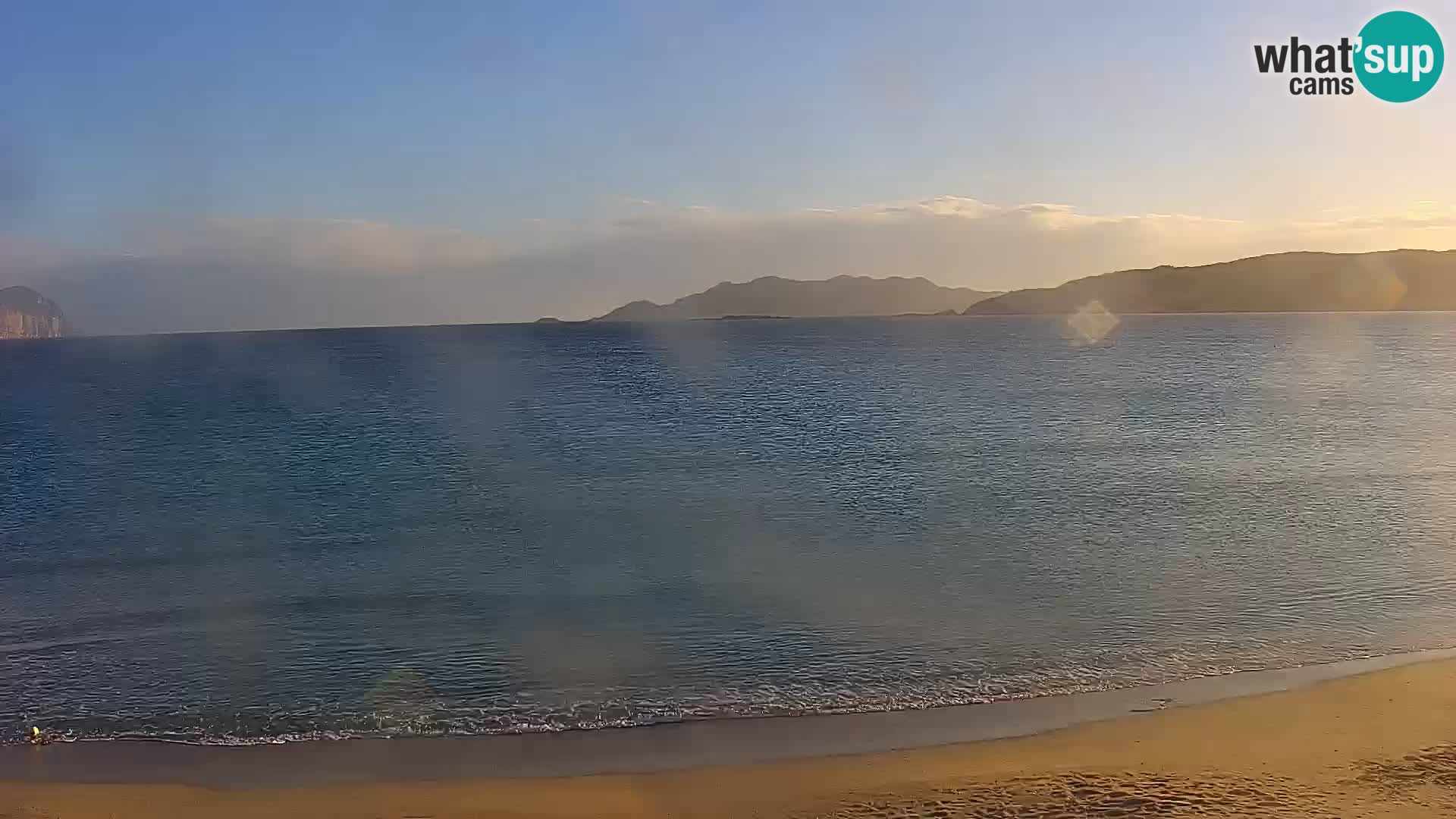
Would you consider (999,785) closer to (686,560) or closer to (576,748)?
(576,748)

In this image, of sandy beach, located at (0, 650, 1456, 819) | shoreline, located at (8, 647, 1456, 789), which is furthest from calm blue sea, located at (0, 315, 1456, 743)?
sandy beach, located at (0, 650, 1456, 819)

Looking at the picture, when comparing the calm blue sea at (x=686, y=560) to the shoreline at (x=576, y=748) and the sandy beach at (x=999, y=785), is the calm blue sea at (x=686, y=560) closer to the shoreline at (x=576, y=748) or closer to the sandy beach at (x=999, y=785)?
the shoreline at (x=576, y=748)

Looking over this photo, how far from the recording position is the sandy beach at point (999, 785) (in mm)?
12211

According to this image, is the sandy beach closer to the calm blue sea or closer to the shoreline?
the shoreline

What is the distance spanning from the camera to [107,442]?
5625 centimetres

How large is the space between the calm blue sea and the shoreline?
519 millimetres

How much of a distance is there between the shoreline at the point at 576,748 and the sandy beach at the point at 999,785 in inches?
6.9

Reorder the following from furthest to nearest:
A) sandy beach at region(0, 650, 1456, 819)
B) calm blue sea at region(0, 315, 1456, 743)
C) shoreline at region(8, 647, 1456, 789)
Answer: calm blue sea at region(0, 315, 1456, 743) < shoreline at region(8, 647, 1456, 789) < sandy beach at region(0, 650, 1456, 819)

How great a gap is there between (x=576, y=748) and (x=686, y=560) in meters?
11.6

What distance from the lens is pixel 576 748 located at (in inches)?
586

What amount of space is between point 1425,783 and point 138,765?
16.3 meters

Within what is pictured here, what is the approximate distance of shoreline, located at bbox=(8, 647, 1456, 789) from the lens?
556 inches

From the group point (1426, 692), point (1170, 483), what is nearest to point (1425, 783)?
point (1426, 692)

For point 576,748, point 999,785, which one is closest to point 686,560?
point 576,748
